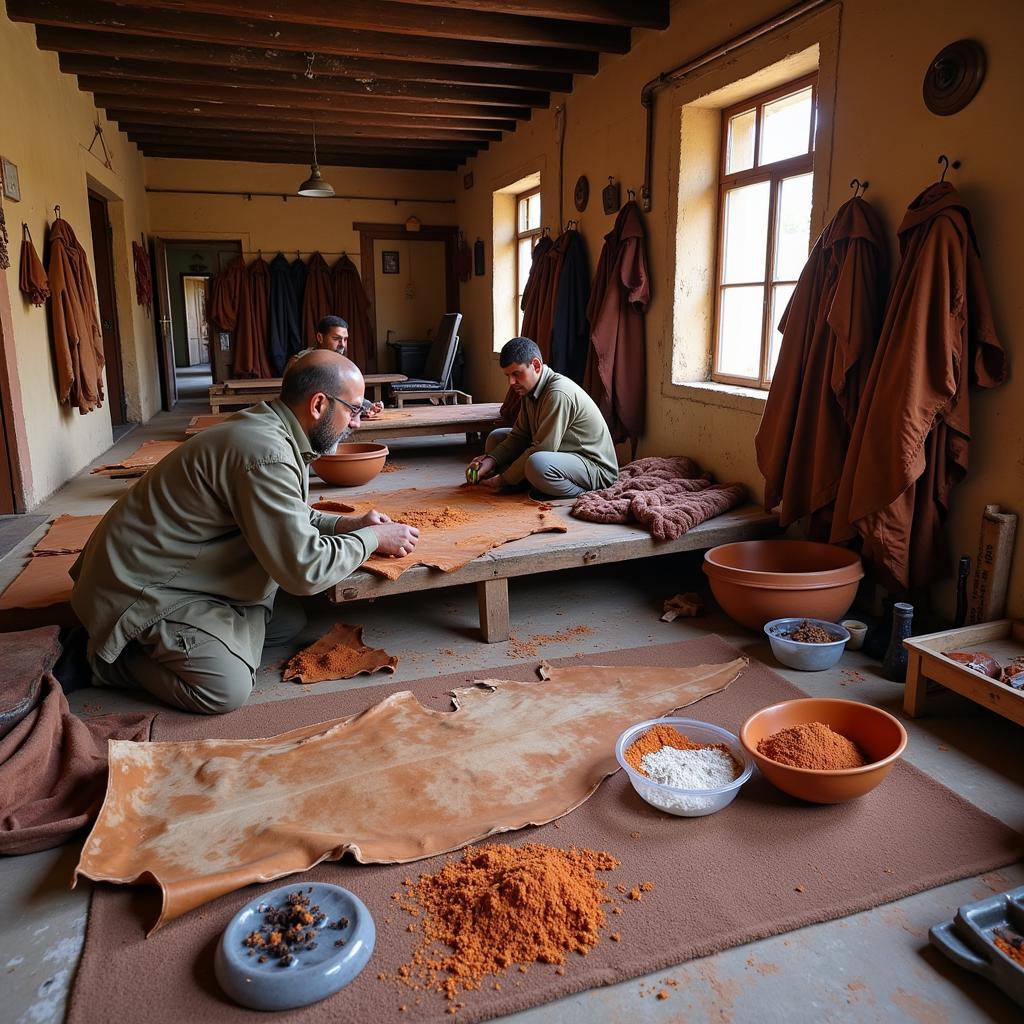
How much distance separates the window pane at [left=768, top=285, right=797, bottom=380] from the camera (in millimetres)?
4316

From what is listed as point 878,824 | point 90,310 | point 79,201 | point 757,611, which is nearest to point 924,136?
point 757,611

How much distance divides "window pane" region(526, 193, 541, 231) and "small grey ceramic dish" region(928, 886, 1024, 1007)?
755 cm

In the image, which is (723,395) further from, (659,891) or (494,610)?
(659,891)

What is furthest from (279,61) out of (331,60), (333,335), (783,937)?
(783,937)

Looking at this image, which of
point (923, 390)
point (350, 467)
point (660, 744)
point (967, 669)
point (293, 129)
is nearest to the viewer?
point (660, 744)

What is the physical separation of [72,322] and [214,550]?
4.14 m

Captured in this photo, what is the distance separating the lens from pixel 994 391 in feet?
9.75

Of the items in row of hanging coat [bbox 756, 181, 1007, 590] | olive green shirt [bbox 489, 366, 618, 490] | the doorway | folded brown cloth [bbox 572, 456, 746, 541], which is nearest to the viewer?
row of hanging coat [bbox 756, 181, 1007, 590]

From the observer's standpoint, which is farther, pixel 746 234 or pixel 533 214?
pixel 533 214

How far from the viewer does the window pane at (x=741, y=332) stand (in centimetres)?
462

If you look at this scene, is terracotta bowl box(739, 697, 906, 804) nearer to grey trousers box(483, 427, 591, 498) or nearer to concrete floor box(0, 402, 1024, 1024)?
concrete floor box(0, 402, 1024, 1024)

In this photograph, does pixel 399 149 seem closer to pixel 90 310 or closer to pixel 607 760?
pixel 90 310

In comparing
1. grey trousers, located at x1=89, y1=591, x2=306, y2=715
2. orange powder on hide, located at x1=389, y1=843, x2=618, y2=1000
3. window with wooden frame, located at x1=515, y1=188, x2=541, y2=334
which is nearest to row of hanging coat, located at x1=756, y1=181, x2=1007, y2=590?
orange powder on hide, located at x1=389, y1=843, x2=618, y2=1000

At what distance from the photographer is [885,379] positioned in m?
3.08
